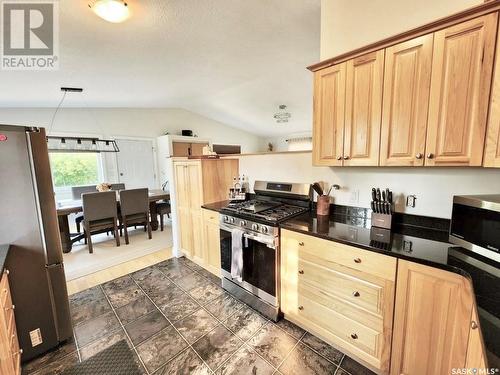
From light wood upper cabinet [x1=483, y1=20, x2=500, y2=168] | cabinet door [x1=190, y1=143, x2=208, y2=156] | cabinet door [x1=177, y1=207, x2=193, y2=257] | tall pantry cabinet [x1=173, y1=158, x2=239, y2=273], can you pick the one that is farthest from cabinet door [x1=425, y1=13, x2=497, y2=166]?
cabinet door [x1=190, y1=143, x2=208, y2=156]

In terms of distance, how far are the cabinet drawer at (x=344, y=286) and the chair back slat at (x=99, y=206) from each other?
3.29 m

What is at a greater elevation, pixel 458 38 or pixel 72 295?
pixel 458 38

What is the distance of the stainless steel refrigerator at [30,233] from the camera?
1469mm

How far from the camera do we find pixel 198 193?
2.84 meters

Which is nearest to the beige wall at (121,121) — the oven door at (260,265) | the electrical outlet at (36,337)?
the electrical outlet at (36,337)

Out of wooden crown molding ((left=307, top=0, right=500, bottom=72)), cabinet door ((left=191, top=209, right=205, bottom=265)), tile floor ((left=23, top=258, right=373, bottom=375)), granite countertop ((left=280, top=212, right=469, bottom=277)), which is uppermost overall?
wooden crown molding ((left=307, top=0, right=500, bottom=72))

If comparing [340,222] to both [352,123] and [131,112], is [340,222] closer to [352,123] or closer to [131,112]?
[352,123]

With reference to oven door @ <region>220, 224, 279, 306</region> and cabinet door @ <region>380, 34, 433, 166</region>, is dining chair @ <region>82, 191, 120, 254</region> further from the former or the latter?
cabinet door @ <region>380, 34, 433, 166</region>

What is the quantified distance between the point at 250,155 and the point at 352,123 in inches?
55.1

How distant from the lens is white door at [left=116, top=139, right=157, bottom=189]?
17.5 feet

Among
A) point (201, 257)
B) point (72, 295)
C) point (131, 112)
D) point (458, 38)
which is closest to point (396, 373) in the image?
point (458, 38)

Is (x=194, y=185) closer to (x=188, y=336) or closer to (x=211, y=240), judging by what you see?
(x=211, y=240)

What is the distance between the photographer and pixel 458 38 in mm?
1232

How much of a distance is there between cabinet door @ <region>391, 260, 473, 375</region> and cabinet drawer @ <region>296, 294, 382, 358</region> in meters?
0.12
